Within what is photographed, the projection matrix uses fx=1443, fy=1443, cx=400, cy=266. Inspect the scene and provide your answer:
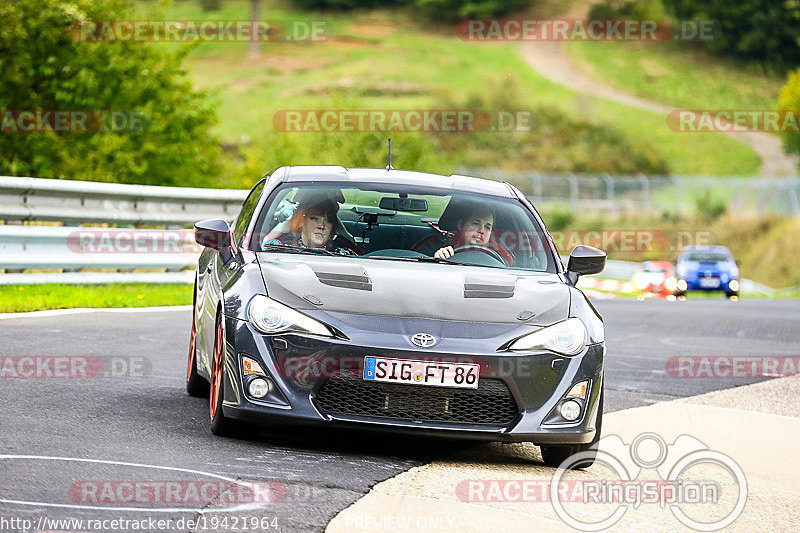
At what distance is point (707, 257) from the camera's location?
3653 cm

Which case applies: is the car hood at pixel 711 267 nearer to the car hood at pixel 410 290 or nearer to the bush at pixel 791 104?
the car hood at pixel 410 290

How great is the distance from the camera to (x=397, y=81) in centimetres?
11044

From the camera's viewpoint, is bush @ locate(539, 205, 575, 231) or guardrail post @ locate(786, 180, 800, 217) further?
bush @ locate(539, 205, 575, 231)

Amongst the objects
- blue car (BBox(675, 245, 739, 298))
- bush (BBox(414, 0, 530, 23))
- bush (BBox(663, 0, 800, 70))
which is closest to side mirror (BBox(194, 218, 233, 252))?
blue car (BBox(675, 245, 739, 298))

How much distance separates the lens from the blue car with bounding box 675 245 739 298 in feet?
116

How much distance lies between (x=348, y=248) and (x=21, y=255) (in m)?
6.89

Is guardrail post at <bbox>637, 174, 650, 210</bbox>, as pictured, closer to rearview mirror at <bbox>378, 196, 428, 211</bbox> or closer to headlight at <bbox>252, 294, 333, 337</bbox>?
rearview mirror at <bbox>378, 196, 428, 211</bbox>

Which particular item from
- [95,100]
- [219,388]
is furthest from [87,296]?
[95,100]

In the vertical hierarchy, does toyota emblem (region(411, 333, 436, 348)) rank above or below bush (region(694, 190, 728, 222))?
above

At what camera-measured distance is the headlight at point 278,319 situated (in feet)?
22.3

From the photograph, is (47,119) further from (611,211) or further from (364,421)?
(611,211)

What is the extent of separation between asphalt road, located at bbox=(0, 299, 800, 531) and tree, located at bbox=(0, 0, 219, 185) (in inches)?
601

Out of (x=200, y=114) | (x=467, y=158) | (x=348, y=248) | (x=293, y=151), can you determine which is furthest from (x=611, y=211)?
(x=348, y=248)

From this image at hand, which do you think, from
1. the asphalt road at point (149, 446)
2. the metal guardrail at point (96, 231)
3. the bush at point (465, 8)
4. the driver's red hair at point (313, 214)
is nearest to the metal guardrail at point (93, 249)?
the metal guardrail at point (96, 231)
